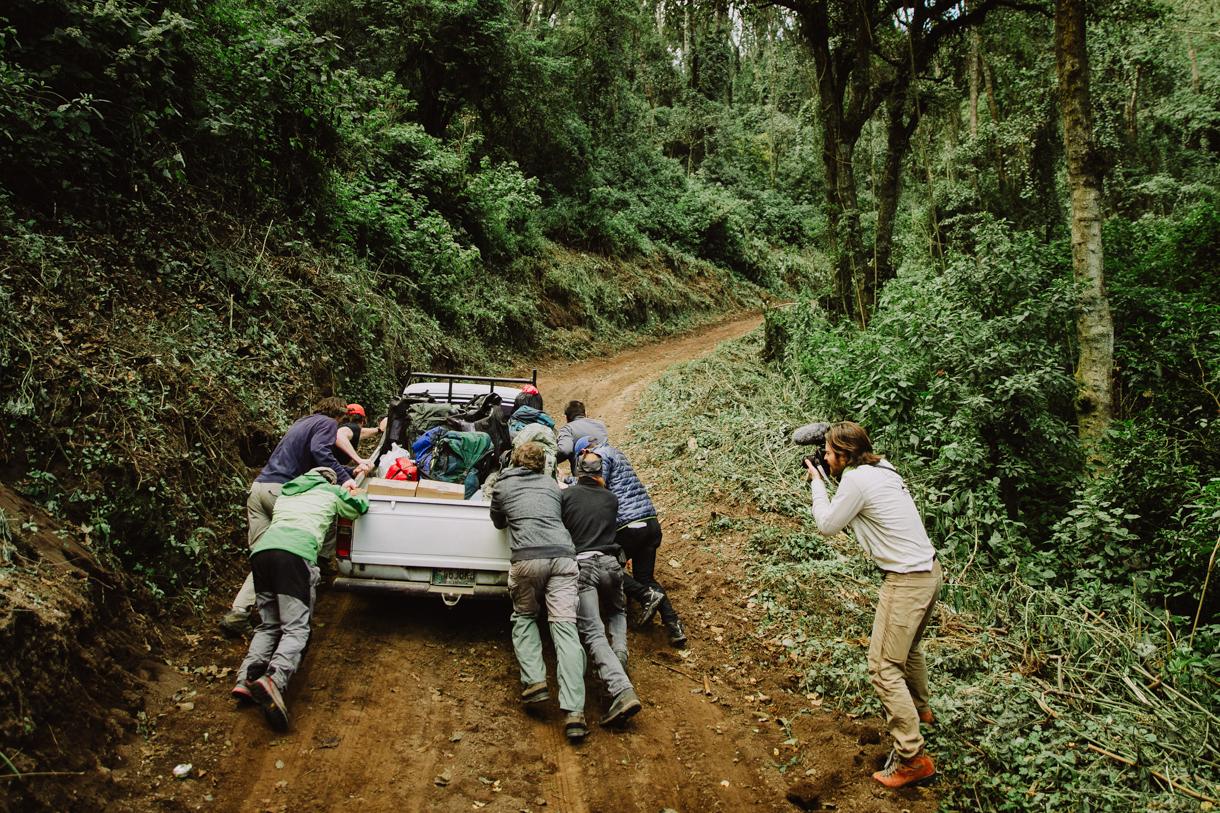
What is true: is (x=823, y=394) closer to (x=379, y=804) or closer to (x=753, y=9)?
(x=379, y=804)

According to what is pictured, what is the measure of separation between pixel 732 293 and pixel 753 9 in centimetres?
1489

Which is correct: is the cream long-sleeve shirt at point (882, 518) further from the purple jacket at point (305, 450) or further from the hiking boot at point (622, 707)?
the purple jacket at point (305, 450)

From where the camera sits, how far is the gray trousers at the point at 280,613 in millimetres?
4445

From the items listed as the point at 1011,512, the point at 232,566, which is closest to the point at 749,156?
the point at 1011,512

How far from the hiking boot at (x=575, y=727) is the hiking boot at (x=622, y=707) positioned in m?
0.21

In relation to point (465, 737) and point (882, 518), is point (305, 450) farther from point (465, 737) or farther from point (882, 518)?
point (882, 518)

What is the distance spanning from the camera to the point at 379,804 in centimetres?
380

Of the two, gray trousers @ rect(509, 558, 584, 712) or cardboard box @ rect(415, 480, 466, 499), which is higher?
cardboard box @ rect(415, 480, 466, 499)

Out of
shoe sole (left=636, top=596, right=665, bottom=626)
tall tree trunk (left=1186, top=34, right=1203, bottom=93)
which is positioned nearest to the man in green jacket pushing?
shoe sole (left=636, top=596, right=665, bottom=626)

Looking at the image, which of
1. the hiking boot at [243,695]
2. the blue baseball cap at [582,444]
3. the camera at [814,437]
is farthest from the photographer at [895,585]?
the hiking boot at [243,695]

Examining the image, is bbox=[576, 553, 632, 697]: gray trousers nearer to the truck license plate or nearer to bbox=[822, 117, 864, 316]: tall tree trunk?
A: the truck license plate

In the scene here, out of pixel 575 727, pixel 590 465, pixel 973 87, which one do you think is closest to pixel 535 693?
pixel 575 727

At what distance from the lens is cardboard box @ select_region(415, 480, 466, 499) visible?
573cm

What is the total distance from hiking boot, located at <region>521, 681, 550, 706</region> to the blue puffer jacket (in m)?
1.67
